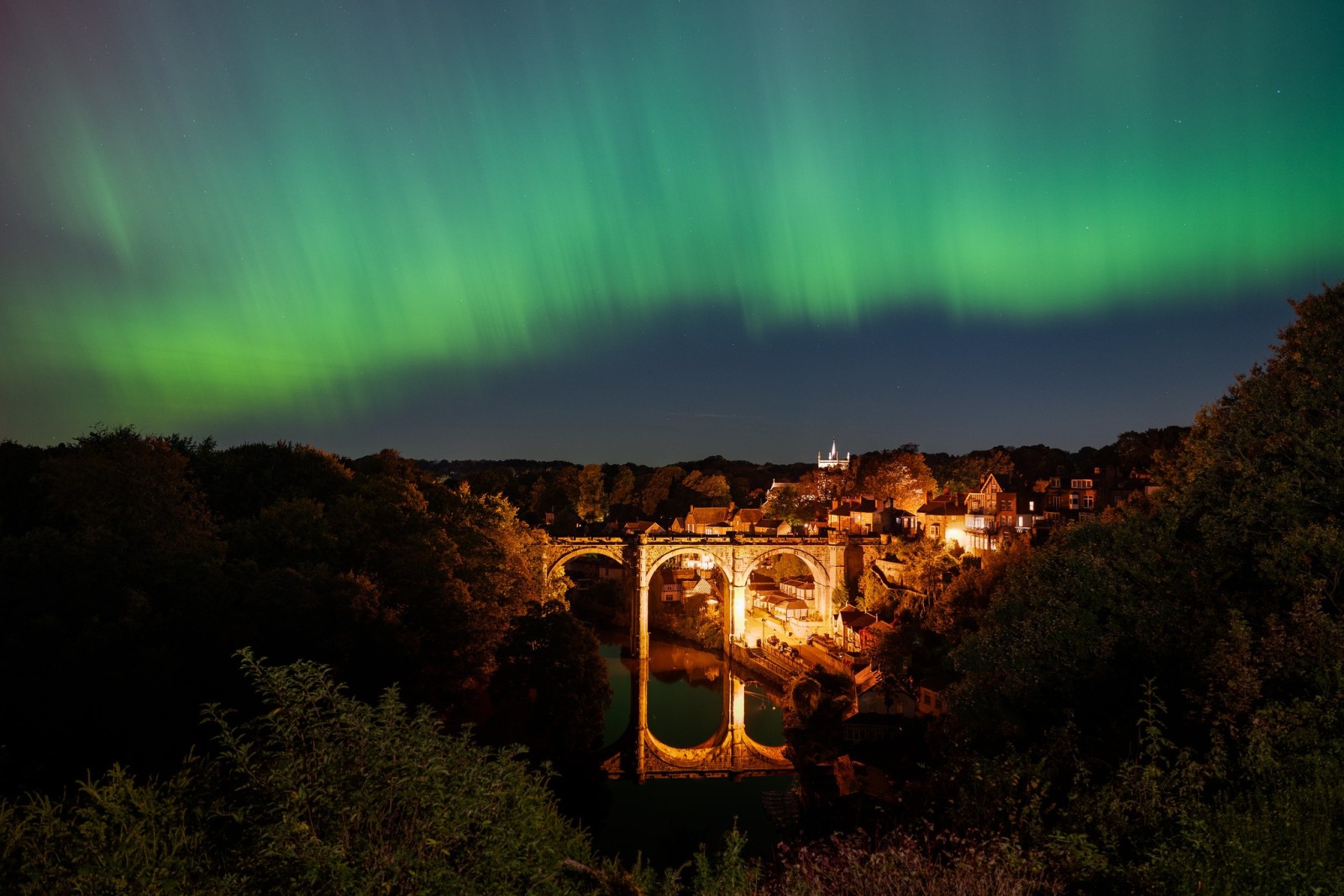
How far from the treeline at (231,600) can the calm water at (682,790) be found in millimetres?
2557

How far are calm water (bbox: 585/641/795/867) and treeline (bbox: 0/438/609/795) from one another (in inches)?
101

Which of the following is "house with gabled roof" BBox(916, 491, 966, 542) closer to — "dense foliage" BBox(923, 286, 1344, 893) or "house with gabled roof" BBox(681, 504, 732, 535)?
"house with gabled roof" BBox(681, 504, 732, 535)

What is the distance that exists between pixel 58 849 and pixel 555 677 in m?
17.3

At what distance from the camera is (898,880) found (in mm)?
5855

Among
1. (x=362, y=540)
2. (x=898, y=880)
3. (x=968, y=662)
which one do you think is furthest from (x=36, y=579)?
(x=968, y=662)

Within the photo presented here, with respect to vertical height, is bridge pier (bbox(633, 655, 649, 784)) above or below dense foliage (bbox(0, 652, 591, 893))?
below

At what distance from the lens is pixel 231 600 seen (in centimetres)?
1512

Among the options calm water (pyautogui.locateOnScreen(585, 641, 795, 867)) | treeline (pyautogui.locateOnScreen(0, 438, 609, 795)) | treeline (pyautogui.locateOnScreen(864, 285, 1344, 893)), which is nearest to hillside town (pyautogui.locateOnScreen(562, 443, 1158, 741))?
calm water (pyautogui.locateOnScreen(585, 641, 795, 867))

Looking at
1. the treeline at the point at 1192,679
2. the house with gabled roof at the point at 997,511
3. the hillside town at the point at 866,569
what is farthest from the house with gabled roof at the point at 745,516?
the treeline at the point at 1192,679

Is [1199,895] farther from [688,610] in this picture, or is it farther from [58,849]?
[688,610]

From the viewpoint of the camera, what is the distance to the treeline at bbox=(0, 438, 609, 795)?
38.6 ft

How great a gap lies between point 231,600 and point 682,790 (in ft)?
46.8

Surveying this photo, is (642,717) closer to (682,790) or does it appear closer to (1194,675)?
(682,790)

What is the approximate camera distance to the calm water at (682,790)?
18984 millimetres
